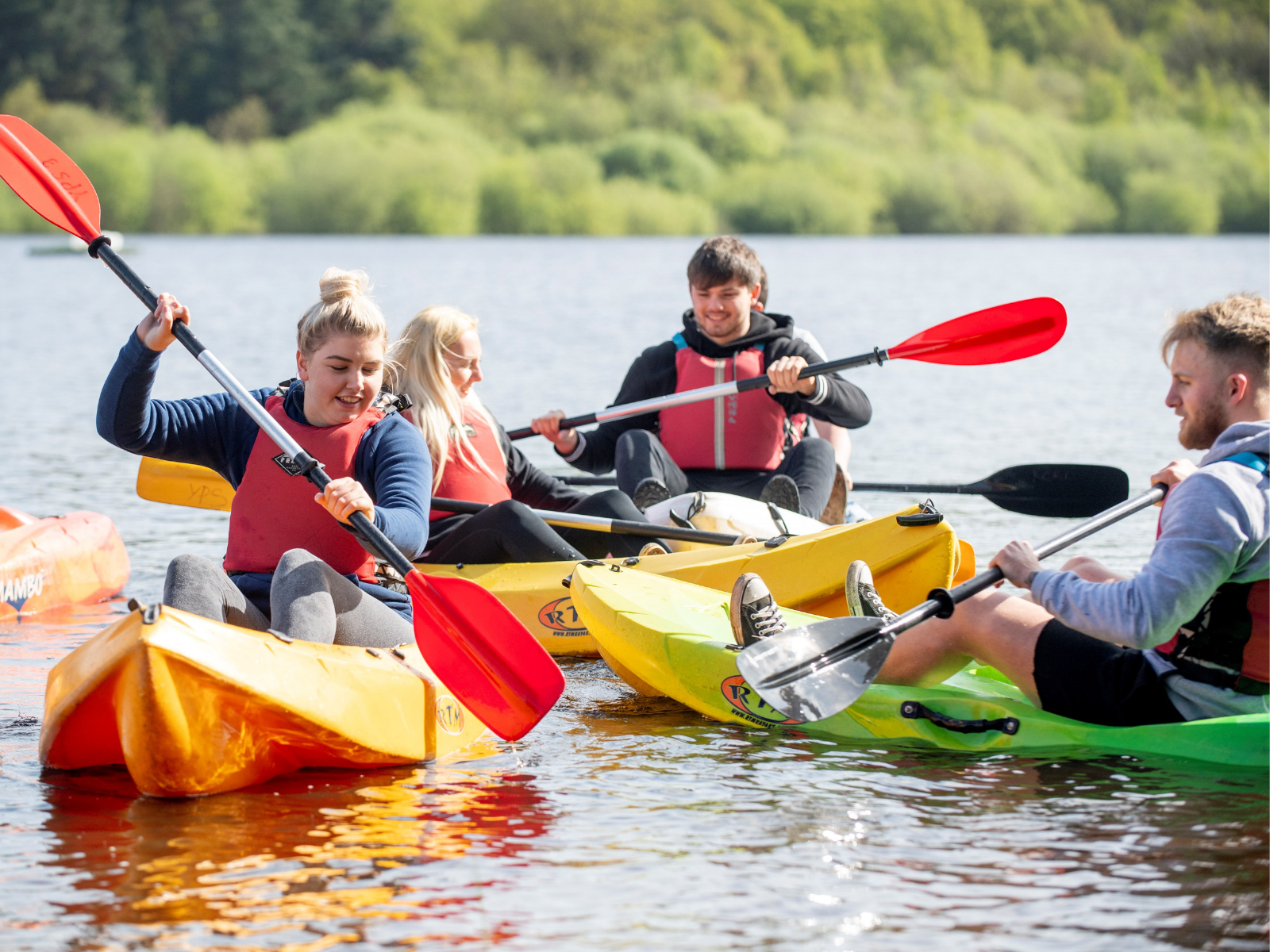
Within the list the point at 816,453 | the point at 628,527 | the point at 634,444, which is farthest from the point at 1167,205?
the point at 628,527

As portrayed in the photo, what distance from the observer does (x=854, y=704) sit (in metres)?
3.66

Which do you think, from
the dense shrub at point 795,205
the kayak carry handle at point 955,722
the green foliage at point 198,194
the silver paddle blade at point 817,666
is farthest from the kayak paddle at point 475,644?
the dense shrub at point 795,205

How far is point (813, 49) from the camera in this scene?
2242 inches

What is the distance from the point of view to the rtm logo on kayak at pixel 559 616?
4.78 meters

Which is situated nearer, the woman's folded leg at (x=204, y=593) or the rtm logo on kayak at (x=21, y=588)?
the woman's folded leg at (x=204, y=593)

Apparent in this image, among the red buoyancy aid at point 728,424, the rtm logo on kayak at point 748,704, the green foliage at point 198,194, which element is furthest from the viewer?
the green foliage at point 198,194

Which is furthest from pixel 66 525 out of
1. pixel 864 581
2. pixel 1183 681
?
pixel 1183 681

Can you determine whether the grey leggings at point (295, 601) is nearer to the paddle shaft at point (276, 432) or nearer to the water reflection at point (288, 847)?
the paddle shaft at point (276, 432)

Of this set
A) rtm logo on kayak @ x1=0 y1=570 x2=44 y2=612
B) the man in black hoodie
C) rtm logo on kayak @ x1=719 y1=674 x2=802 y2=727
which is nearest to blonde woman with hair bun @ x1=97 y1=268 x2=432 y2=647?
rtm logo on kayak @ x1=719 y1=674 x2=802 y2=727

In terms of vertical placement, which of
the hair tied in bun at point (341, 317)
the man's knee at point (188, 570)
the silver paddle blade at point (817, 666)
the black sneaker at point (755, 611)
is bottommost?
the silver paddle blade at point (817, 666)

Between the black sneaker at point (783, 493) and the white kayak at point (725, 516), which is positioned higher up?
the black sneaker at point (783, 493)

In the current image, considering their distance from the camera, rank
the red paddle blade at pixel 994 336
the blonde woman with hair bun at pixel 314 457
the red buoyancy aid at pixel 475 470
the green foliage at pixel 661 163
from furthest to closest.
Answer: the green foliage at pixel 661 163 < the red paddle blade at pixel 994 336 < the red buoyancy aid at pixel 475 470 < the blonde woman with hair bun at pixel 314 457

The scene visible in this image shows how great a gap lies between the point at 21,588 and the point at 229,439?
221 centimetres

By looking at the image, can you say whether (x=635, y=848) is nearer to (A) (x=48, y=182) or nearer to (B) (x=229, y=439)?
(B) (x=229, y=439)
